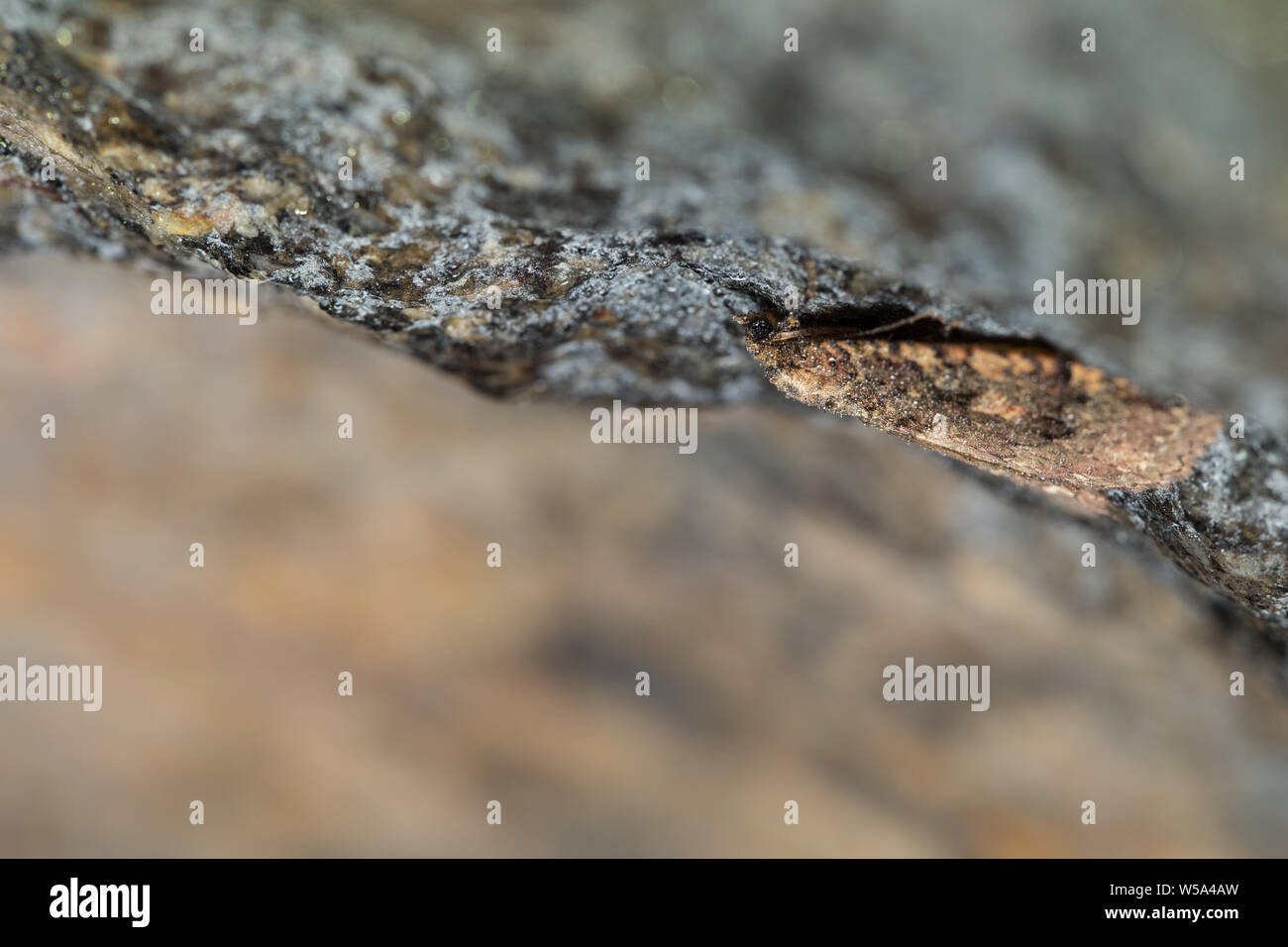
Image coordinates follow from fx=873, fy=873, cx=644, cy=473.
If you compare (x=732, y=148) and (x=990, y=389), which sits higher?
(x=732, y=148)

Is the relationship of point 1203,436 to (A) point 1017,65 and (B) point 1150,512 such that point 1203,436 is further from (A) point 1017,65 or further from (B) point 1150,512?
(A) point 1017,65

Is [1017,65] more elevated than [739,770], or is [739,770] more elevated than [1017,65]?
[1017,65]

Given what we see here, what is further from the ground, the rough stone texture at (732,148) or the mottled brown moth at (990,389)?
the rough stone texture at (732,148)

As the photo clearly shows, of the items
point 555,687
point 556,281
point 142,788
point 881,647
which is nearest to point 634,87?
point 556,281

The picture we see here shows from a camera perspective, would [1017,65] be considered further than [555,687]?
No

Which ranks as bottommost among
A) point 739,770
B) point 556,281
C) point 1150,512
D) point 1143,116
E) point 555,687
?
point 739,770

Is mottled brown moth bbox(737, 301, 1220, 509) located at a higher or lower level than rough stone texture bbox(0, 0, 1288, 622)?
lower

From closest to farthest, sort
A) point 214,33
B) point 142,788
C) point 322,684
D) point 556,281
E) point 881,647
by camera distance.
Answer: point 214,33, point 556,281, point 142,788, point 322,684, point 881,647

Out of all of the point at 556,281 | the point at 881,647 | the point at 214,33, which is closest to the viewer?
the point at 214,33
